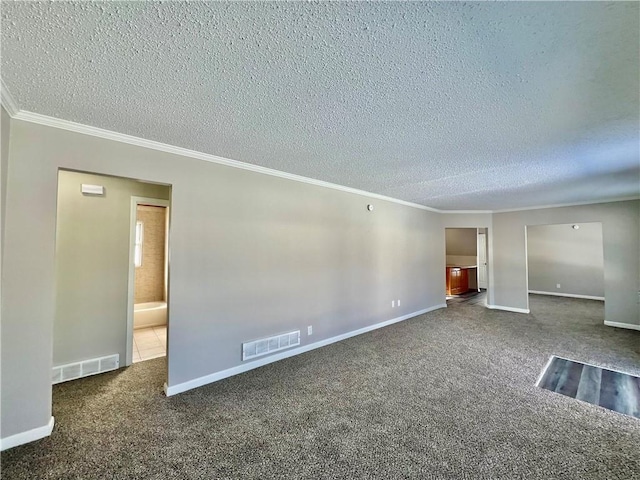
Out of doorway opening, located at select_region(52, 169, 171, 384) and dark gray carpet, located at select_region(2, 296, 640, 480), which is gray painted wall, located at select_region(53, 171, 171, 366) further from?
dark gray carpet, located at select_region(2, 296, 640, 480)

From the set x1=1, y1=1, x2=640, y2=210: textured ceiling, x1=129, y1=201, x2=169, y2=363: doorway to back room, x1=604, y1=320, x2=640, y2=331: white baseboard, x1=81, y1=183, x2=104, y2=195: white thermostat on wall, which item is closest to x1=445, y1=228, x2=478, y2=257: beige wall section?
x1=604, y1=320, x2=640, y2=331: white baseboard

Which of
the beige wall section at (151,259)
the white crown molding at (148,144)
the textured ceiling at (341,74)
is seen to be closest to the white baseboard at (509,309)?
the textured ceiling at (341,74)

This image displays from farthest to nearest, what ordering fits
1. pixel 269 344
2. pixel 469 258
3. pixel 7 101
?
pixel 469 258, pixel 269 344, pixel 7 101

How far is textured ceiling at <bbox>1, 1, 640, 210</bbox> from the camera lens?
113cm

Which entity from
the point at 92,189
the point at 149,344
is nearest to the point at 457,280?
the point at 149,344

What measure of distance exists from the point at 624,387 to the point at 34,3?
208 inches

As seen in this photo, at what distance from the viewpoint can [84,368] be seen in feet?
9.68

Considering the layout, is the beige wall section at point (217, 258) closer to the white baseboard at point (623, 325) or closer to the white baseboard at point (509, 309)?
the white baseboard at point (509, 309)

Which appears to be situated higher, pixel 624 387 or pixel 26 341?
pixel 26 341

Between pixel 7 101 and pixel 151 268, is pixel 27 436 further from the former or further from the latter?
pixel 151 268

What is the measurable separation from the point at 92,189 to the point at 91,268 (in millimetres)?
908

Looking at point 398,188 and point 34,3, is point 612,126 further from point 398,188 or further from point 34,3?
point 34,3

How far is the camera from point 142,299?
575 cm

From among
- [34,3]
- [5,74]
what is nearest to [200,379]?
[5,74]
